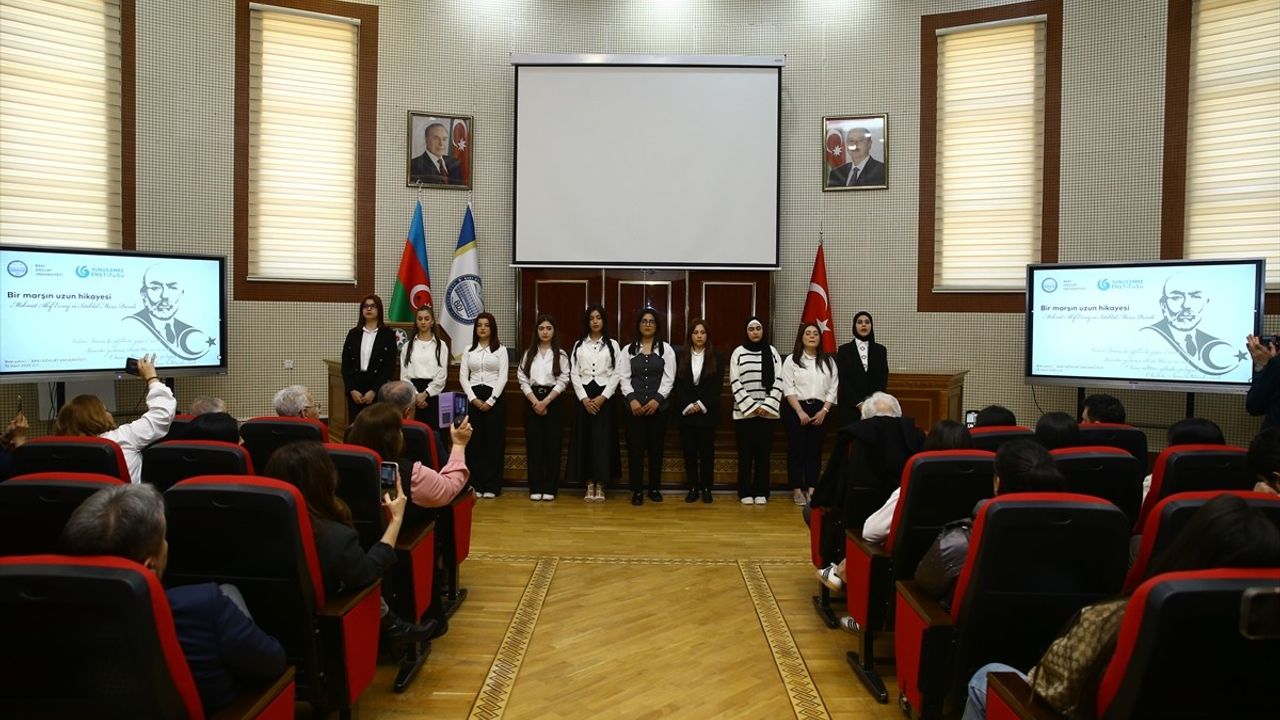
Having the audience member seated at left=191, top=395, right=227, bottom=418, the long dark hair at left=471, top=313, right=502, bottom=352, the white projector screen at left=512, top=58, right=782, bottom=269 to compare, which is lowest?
the audience member seated at left=191, top=395, right=227, bottom=418

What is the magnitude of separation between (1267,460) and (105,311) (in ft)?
21.6

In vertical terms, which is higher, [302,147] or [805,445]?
[302,147]

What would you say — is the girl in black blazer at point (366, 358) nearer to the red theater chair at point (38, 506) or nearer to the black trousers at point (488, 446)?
the black trousers at point (488, 446)

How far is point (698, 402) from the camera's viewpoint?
5914mm

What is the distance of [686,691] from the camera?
2.75m

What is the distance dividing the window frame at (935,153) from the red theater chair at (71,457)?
634 cm

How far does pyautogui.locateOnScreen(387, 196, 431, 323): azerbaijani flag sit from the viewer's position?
6867 mm

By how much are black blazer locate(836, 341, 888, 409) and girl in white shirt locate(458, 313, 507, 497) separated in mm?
2593

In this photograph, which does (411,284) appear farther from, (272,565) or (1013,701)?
(1013,701)

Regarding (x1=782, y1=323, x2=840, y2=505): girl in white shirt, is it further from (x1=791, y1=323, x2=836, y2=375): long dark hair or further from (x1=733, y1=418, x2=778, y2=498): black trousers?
(x1=733, y1=418, x2=778, y2=498): black trousers

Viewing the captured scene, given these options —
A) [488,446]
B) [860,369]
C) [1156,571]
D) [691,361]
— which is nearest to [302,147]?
[488,446]

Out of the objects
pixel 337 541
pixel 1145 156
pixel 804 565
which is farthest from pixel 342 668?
pixel 1145 156

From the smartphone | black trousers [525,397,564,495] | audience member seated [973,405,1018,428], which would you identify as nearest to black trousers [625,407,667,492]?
black trousers [525,397,564,495]

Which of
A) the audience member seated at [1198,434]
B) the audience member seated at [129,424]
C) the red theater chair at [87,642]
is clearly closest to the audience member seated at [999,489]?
the audience member seated at [1198,434]
